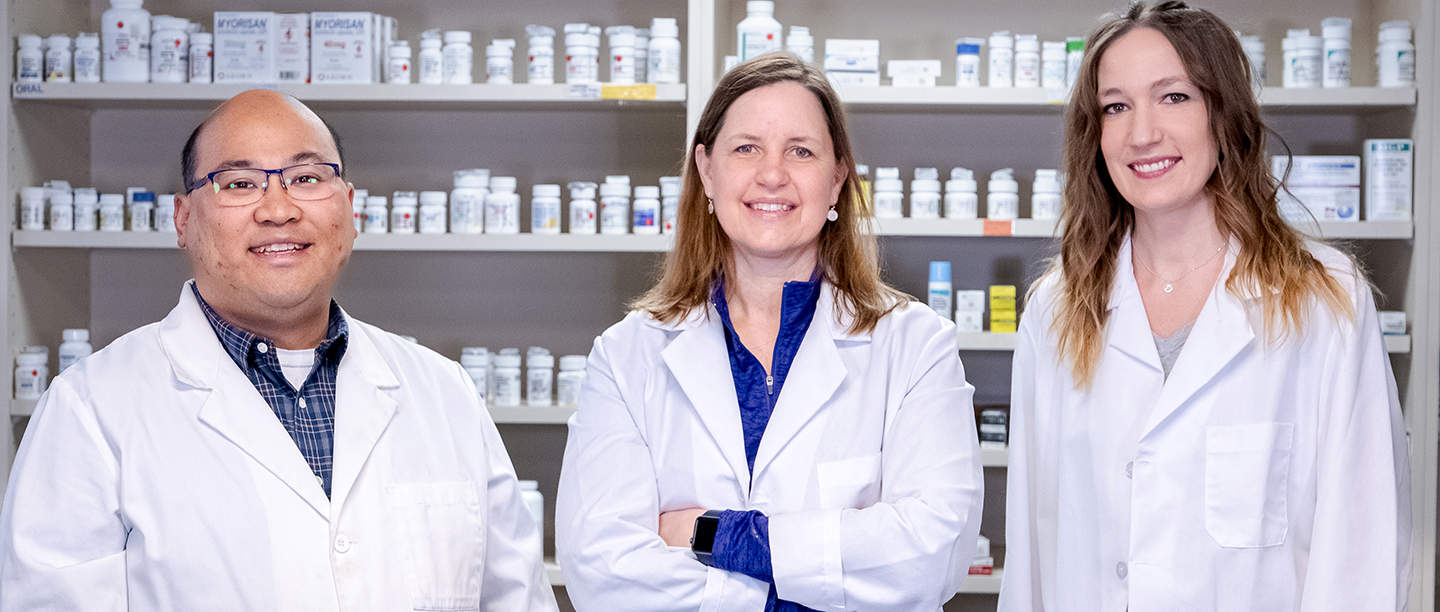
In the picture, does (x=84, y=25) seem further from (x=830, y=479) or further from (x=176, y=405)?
(x=830, y=479)

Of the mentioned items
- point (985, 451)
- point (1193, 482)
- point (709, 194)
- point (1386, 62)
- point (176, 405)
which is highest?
point (1386, 62)

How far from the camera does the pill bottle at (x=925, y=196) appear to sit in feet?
10.2

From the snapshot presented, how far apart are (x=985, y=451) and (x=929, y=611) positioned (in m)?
1.57

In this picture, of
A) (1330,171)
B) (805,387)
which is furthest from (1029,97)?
(805,387)

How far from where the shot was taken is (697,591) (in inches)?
61.2

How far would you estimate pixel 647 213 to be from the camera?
3074 mm

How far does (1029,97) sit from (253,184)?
2084 millimetres

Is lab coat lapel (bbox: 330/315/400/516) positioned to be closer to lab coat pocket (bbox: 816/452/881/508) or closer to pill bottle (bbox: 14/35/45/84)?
lab coat pocket (bbox: 816/452/881/508)

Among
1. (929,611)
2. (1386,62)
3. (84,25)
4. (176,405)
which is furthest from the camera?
(84,25)

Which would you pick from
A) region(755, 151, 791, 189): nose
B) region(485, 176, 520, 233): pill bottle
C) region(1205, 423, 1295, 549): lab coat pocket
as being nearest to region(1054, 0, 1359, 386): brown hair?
region(1205, 423, 1295, 549): lab coat pocket

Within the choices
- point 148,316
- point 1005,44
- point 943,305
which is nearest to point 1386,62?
point 1005,44

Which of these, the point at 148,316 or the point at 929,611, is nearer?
the point at 929,611

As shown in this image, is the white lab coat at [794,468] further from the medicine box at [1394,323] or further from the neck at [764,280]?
the medicine box at [1394,323]

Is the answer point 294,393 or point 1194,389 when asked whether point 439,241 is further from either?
point 1194,389
